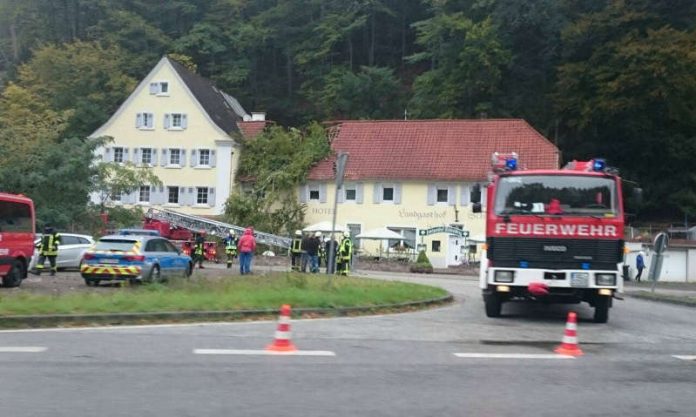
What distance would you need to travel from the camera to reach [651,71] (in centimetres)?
5438

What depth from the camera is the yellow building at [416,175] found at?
54031 millimetres

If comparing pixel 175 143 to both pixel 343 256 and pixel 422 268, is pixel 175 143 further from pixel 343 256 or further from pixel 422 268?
pixel 343 256

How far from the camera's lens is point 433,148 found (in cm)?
5638

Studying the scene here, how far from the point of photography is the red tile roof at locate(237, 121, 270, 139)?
6184 cm

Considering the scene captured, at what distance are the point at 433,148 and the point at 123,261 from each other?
38006mm

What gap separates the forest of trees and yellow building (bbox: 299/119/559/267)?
705 cm

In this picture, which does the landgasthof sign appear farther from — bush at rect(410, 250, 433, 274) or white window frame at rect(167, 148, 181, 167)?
white window frame at rect(167, 148, 181, 167)

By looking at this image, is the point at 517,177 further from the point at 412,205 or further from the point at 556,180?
the point at 412,205

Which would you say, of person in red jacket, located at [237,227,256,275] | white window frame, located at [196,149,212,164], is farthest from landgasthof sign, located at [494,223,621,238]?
white window frame, located at [196,149,212,164]

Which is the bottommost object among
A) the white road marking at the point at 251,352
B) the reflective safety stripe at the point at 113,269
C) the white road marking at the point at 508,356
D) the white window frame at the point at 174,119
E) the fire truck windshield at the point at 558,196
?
the white road marking at the point at 251,352

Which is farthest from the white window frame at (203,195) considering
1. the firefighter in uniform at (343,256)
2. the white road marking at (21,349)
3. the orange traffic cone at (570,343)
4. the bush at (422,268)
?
the orange traffic cone at (570,343)

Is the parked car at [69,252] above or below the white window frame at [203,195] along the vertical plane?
below

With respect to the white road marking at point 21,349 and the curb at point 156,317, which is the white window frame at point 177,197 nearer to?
the curb at point 156,317

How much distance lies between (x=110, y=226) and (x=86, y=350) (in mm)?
35348
